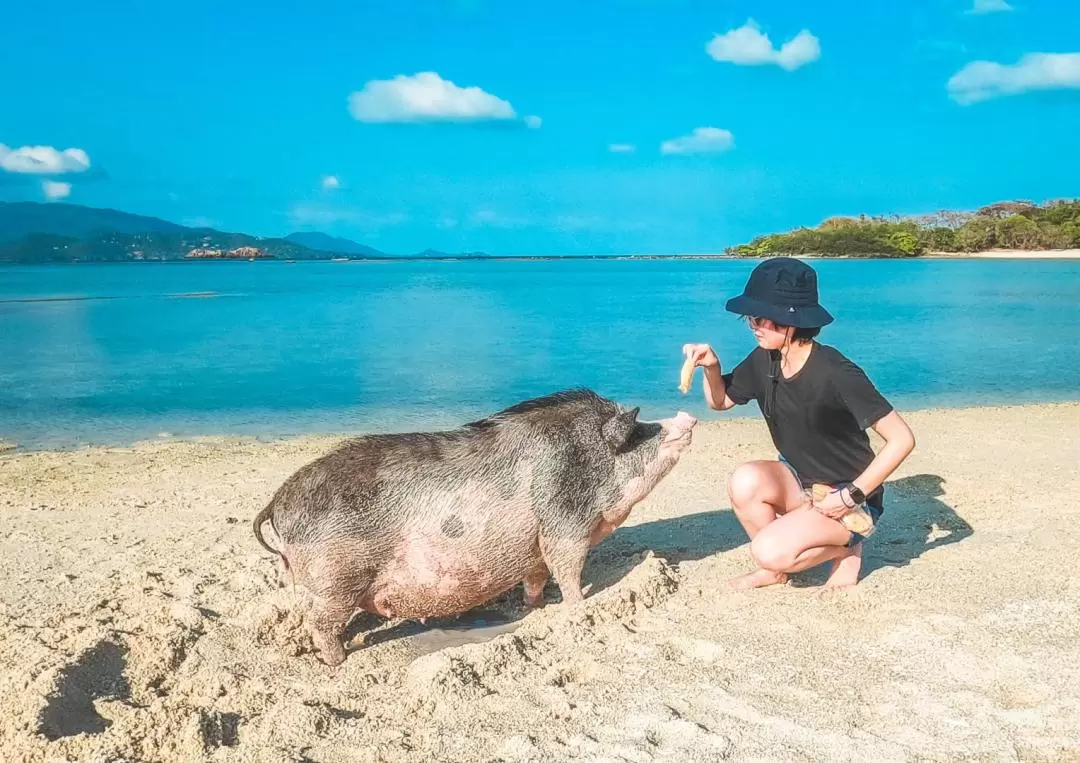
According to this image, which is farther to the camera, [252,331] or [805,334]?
[252,331]

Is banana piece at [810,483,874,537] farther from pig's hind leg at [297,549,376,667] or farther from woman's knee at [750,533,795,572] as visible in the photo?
pig's hind leg at [297,549,376,667]

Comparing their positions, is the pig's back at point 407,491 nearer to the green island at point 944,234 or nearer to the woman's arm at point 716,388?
the woman's arm at point 716,388

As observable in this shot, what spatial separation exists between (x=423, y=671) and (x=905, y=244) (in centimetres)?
11695

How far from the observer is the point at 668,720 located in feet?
10.8

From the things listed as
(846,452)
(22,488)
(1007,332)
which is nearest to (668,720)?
(846,452)

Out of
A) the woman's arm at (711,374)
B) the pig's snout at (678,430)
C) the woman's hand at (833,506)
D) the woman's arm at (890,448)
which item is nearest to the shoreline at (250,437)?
the woman's arm at (711,374)

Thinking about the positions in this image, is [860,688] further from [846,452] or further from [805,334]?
[805,334]

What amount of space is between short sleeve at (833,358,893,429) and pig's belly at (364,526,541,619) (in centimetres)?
154

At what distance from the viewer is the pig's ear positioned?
14.2 ft

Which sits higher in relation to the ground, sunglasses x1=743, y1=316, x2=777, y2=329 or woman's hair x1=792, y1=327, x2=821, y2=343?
sunglasses x1=743, y1=316, x2=777, y2=329

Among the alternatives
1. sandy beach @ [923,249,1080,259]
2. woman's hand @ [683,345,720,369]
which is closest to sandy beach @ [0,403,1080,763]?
woman's hand @ [683,345,720,369]

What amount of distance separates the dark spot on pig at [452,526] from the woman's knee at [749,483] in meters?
1.47

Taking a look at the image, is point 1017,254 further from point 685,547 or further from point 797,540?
point 797,540

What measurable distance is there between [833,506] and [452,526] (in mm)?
1730
